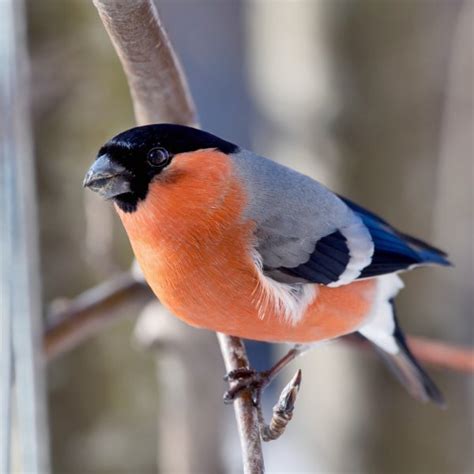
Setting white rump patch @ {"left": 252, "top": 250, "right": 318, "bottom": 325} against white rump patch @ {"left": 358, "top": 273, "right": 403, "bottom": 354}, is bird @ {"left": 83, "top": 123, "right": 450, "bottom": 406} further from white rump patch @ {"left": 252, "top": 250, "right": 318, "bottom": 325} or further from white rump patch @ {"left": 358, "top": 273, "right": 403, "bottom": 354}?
white rump patch @ {"left": 358, "top": 273, "right": 403, "bottom": 354}

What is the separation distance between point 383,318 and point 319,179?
53cm

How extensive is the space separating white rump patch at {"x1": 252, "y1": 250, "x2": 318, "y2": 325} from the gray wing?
0.01 meters

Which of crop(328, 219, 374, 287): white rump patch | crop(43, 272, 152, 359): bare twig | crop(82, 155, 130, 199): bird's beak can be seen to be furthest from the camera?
crop(43, 272, 152, 359): bare twig

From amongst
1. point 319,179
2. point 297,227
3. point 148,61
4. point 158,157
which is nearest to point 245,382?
point 297,227

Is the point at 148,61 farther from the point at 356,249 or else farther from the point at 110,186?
the point at 356,249

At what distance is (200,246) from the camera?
45.1 inches

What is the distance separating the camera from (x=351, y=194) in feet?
6.42

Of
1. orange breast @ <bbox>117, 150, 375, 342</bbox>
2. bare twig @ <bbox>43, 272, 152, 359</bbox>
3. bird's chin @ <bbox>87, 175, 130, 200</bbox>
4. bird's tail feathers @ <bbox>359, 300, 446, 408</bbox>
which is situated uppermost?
bird's chin @ <bbox>87, 175, 130, 200</bbox>

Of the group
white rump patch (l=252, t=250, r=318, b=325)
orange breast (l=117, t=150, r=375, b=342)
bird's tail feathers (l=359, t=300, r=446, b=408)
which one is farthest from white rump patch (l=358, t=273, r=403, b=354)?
orange breast (l=117, t=150, r=375, b=342)

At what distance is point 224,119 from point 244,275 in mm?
2383

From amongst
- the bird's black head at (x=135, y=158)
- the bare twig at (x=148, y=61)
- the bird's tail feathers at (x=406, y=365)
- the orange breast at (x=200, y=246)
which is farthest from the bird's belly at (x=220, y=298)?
the bird's tail feathers at (x=406, y=365)

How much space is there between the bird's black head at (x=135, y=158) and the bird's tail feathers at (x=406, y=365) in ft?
2.04

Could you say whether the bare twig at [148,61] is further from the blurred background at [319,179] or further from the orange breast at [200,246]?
the blurred background at [319,179]

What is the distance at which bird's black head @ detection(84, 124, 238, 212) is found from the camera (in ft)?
3.51
